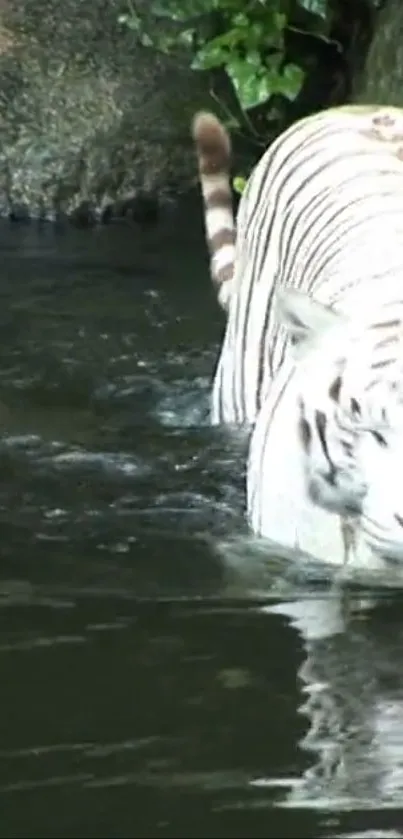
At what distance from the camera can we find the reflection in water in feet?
6.39

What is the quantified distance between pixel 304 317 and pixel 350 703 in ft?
2.07

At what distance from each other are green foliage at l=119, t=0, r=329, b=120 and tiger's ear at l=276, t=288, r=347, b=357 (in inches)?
132

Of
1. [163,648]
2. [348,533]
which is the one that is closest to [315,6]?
[348,533]

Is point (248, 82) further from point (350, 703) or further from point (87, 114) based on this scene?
point (350, 703)

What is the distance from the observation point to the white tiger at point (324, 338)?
252cm

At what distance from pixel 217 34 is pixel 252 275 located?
2.88 m

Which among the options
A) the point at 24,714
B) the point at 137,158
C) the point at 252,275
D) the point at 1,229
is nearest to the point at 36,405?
the point at 252,275

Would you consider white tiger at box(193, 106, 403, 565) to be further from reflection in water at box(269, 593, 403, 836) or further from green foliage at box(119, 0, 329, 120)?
green foliage at box(119, 0, 329, 120)

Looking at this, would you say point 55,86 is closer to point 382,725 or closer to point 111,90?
point 111,90

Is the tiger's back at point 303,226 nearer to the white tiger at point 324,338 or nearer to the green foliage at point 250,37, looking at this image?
the white tiger at point 324,338

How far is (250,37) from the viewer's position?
5965 mm

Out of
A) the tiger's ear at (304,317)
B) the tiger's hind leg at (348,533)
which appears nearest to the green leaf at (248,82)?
the tiger's ear at (304,317)

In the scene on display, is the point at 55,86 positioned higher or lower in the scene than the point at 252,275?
higher

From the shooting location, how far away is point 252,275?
3539 millimetres
